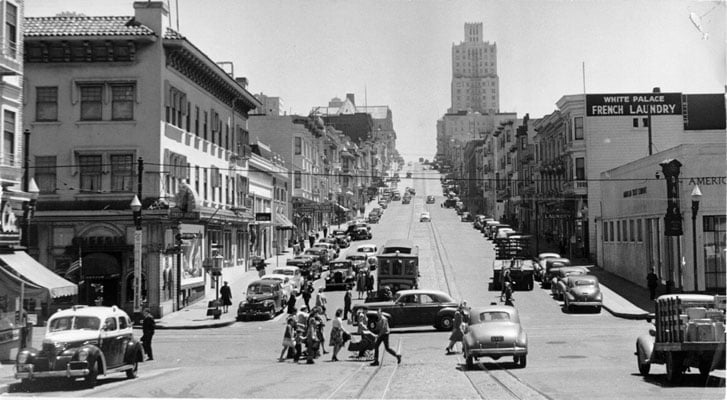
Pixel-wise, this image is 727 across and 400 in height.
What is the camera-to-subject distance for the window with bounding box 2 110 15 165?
26344mm

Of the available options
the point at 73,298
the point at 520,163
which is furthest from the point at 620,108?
the point at 520,163

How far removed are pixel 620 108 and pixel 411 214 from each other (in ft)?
246

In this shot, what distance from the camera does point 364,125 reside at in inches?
7205

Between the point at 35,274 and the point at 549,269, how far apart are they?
32677mm

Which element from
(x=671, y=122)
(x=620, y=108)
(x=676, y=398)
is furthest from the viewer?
(x=671, y=122)

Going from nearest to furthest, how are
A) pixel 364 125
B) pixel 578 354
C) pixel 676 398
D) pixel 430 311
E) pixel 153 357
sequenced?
pixel 676 398 < pixel 578 354 < pixel 153 357 < pixel 430 311 < pixel 364 125

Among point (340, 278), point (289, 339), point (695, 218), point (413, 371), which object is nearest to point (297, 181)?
point (340, 278)

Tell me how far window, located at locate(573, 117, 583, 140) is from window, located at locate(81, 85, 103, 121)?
4389cm

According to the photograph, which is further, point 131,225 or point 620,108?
point 620,108

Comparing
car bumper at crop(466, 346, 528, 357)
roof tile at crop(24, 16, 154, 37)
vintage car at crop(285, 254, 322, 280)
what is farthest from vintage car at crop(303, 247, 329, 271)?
car bumper at crop(466, 346, 528, 357)

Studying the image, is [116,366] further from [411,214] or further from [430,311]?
[411,214]

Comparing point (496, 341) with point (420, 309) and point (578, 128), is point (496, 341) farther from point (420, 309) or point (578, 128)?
point (578, 128)

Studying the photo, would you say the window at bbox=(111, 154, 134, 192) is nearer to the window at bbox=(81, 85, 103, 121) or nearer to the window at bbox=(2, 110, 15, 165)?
→ the window at bbox=(81, 85, 103, 121)

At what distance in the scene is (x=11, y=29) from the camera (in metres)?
26.6
